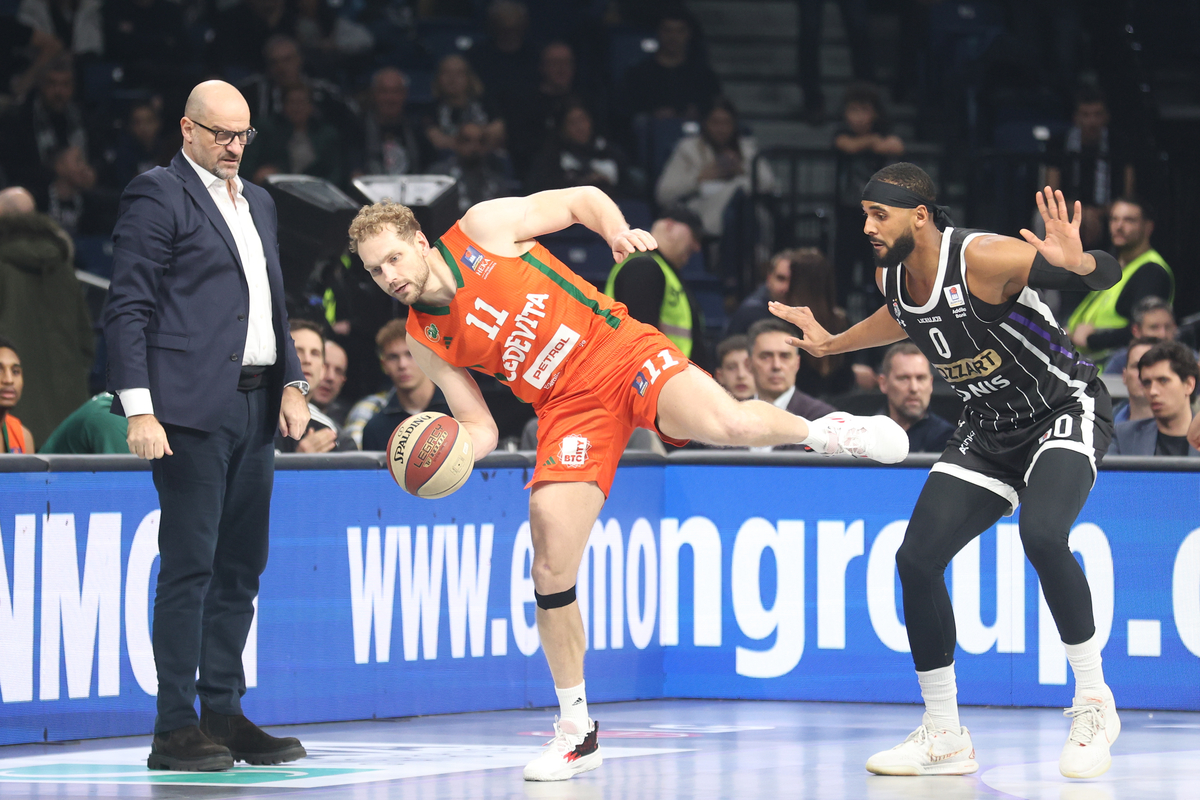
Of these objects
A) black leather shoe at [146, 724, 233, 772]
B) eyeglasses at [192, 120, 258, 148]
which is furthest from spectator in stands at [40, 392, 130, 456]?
eyeglasses at [192, 120, 258, 148]

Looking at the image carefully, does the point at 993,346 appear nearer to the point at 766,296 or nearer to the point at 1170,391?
the point at 1170,391

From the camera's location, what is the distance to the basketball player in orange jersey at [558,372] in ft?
19.6

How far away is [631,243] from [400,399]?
3.88m

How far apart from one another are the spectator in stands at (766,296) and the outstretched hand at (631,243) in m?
5.17

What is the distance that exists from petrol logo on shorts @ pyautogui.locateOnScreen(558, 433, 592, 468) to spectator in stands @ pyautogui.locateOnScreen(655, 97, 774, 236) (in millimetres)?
7987

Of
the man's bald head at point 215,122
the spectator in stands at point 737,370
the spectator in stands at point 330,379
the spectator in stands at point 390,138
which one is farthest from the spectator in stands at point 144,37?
the man's bald head at point 215,122

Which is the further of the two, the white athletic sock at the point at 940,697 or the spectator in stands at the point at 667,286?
the spectator in stands at the point at 667,286

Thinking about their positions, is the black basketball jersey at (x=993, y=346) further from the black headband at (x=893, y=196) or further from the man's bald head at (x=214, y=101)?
the man's bald head at (x=214, y=101)

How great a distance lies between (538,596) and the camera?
610 centimetres

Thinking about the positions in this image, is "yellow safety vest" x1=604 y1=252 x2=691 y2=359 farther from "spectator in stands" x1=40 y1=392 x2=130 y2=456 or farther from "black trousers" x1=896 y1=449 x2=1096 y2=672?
"black trousers" x1=896 y1=449 x2=1096 y2=672

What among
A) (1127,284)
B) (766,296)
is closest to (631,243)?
(766,296)

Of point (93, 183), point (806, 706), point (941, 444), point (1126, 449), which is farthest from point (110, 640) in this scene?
point (93, 183)

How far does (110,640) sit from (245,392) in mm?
1492

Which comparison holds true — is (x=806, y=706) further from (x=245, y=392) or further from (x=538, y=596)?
(x=245, y=392)
